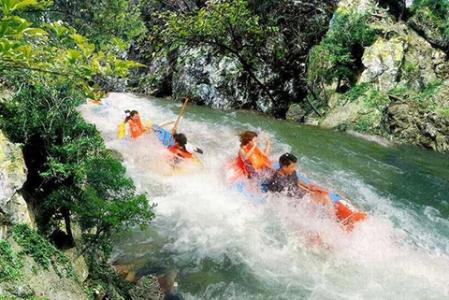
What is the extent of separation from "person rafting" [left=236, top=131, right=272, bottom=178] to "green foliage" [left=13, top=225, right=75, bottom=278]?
18.8 feet

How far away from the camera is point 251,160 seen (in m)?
9.88

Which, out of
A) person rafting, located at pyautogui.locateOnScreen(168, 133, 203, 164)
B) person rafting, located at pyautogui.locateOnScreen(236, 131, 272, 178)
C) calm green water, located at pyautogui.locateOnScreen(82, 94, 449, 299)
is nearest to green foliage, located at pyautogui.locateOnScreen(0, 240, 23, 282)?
calm green water, located at pyautogui.locateOnScreen(82, 94, 449, 299)

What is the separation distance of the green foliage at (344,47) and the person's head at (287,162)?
12612 millimetres

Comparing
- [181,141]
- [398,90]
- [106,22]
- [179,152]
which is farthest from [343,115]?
[106,22]

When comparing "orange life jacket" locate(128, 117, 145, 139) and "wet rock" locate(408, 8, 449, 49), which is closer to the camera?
"orange life jacket" locate(128, 117, 145, 139)

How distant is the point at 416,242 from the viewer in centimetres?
785

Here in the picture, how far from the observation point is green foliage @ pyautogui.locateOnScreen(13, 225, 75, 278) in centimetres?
379

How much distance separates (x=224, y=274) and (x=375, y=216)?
3.91 m

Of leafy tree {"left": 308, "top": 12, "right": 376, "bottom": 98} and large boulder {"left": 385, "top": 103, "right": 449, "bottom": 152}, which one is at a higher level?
leafy tree {"left": 308, "top": 12, "right": 376, "bottom": 98}

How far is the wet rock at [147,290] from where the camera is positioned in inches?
198

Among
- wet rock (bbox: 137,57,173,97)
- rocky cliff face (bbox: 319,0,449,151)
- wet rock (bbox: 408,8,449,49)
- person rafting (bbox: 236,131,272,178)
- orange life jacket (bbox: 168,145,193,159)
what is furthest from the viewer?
wet rock (bbox: 137,57,173,97)

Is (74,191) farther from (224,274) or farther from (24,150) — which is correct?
(224,274)

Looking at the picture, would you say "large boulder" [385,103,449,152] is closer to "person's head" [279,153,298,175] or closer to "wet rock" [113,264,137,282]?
"person's head" [279,153,298,175]

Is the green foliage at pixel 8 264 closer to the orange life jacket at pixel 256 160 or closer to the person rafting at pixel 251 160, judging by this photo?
the person rafting at pixel 251 160
